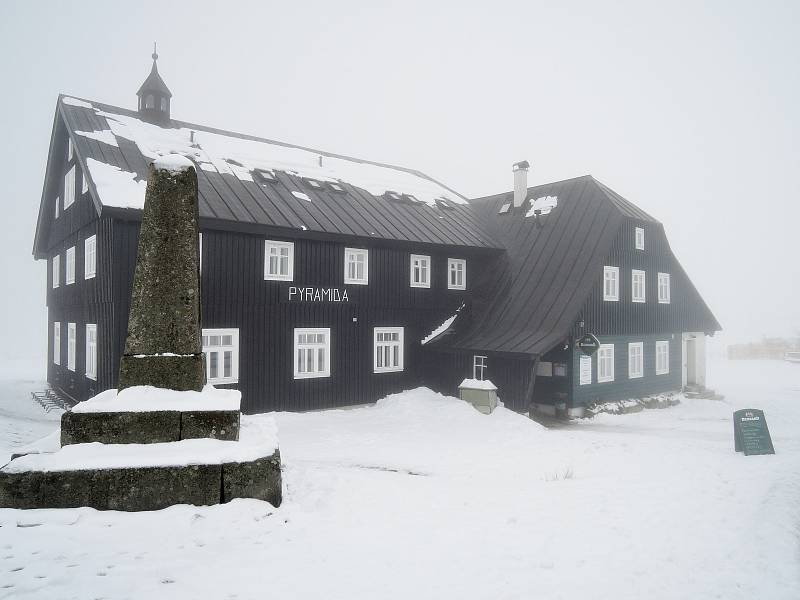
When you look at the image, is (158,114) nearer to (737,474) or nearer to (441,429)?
(441,429)

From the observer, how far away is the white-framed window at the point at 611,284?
20.2 meters

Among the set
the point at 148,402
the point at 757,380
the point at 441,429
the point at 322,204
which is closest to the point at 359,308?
the point at 322,204

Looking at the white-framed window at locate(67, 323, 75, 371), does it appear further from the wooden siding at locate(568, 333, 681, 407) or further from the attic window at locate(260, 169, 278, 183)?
the wooden siding at locate(568, 333, 681, 407)

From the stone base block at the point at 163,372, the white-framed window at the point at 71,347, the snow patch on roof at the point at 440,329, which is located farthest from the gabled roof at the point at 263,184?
the stone base block at the point at 163,372

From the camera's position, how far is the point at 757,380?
3061cm

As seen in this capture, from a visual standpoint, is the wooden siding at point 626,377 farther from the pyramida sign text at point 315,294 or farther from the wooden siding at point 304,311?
the pyramida sign text at point 315,294

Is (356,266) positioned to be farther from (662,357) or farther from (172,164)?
(662,357)

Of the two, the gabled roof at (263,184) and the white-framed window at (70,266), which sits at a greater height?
the gabled roof at (263,184)

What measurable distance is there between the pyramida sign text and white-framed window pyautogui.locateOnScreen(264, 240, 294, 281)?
464 mm

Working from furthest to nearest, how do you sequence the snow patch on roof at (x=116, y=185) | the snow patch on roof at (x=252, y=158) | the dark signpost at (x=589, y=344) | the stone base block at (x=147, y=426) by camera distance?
the dark signpost at (x=589, y=344) → the snow patch on roof at (x=252, y=158) → the snow patch on roof at (x=116, y=185) → the stone base block at (x=147, y=426)

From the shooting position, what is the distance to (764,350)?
42750 mm

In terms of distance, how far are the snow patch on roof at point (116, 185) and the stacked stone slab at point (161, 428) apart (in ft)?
23.0

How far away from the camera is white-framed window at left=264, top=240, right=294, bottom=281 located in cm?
1644

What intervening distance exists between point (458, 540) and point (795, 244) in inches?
6438
